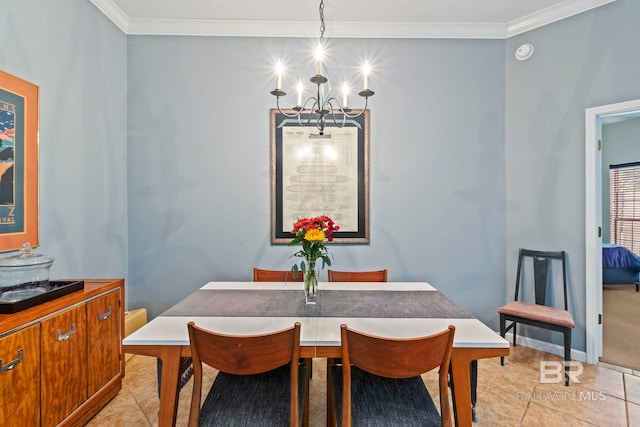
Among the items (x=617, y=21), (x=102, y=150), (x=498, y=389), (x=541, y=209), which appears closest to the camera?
→ (x=498, y=389)

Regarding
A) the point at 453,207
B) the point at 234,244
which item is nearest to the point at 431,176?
the point at 453,207

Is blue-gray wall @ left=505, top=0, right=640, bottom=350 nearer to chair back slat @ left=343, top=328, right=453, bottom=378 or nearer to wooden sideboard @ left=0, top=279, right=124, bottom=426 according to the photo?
chair back slat @ left=343, top=328, right=453, bottom=378

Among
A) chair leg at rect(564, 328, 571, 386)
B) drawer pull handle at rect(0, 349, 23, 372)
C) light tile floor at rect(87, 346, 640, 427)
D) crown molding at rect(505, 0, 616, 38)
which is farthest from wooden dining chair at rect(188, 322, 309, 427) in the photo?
crown molding at rect(505, 0, 616, 38)

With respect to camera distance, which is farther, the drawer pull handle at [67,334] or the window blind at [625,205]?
the window blind at [625,205]

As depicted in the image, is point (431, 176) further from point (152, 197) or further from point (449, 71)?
point (152, 197)

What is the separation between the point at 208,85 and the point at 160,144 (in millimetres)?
712

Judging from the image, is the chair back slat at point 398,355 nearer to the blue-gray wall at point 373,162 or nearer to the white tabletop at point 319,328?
the white tabletop at point 319,328

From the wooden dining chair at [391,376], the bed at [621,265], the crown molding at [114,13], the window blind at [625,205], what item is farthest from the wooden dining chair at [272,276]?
the window blind at [625,205]

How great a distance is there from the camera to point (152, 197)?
115 inches

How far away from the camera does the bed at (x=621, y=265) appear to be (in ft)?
14.8

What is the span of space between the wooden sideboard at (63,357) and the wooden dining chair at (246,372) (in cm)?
83

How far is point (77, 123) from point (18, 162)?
0.62 metres

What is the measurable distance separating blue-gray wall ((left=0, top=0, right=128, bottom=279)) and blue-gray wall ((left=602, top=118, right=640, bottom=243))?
7018 mm

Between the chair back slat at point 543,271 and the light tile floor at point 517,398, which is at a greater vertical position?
the chair back slat at point 543,271
